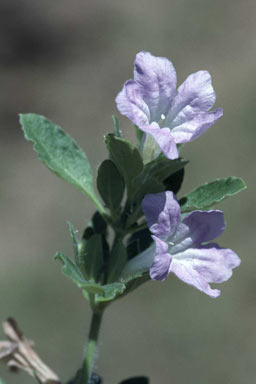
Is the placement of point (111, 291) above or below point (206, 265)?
above

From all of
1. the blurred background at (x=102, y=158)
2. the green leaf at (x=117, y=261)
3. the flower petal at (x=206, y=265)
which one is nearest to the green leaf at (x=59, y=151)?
the green leaf at (x=117, y=261)

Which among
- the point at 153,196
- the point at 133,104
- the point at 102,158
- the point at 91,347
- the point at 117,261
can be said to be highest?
the point at 133,104

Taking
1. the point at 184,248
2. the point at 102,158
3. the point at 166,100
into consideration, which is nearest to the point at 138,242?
the point at 184,248

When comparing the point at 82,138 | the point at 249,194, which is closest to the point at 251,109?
the point at 249,194

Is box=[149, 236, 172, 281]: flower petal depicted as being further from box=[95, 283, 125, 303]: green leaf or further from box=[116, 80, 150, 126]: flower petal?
box=[116, 80, 150, 126]: flower petal

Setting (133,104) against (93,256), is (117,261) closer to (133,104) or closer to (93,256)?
(93,256)

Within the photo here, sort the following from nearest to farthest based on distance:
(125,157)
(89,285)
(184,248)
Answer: (89,285), (125,157), (184,248)

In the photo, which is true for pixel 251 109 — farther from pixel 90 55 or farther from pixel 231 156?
pixel 90 55
